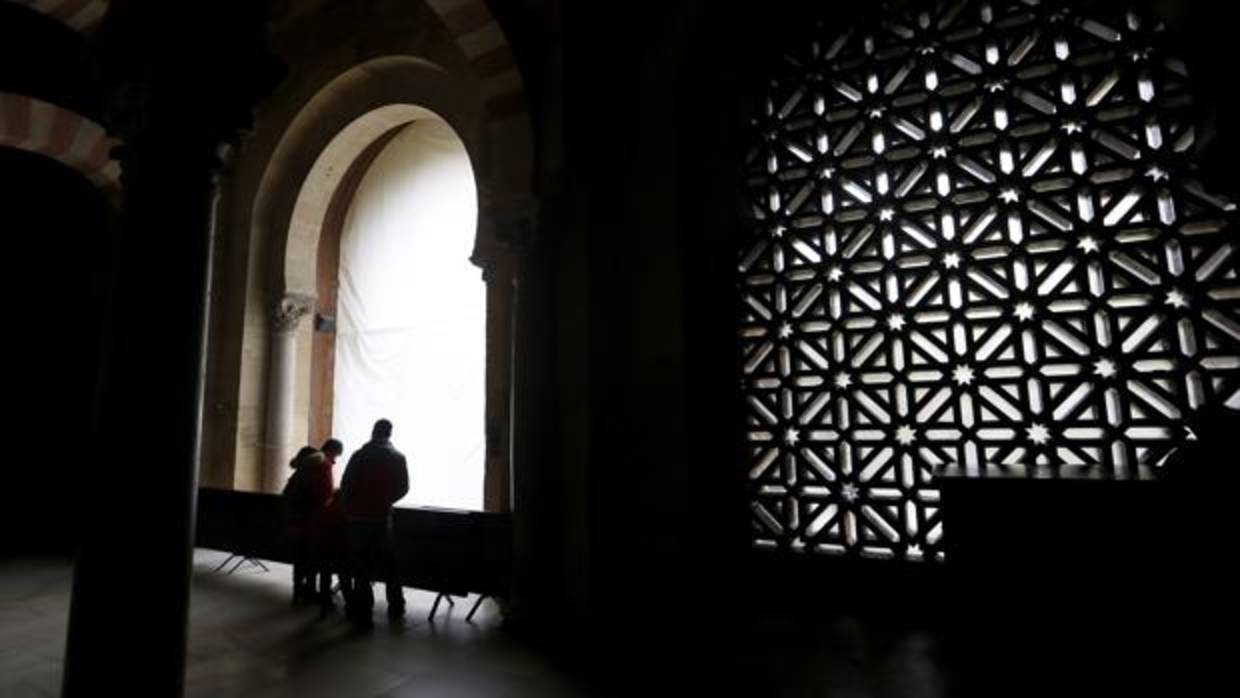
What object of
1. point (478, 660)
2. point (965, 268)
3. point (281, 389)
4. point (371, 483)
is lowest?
point (478, 660)

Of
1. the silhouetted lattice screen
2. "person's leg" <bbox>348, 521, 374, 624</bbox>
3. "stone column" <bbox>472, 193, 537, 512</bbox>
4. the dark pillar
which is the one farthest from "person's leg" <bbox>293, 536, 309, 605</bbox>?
the silhouetted lattice screen

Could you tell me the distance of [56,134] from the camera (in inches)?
261

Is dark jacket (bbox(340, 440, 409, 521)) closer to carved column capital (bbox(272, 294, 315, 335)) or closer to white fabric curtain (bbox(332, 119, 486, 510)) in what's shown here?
white fabric curtain (bbox(332, 119, 486, 510))

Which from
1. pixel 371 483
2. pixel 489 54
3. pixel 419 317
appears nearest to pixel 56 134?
pixel 419 317

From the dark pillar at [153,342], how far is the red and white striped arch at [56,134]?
16.4ft

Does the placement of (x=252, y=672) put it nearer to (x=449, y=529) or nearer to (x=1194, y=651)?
(x=449, y=529)

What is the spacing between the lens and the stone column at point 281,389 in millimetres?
7309

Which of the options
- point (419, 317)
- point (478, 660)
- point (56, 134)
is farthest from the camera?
point (419, 317)

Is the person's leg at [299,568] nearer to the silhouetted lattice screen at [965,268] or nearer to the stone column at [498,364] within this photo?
the stone column at [498,364]

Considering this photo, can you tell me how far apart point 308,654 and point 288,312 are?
16.4 ft

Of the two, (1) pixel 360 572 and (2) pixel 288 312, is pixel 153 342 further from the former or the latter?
(2) pixel 288 312

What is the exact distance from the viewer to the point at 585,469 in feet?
13.6

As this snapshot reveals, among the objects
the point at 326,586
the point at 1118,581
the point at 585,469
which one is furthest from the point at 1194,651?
the point at 326,586

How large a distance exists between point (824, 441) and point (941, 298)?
3.85 ft
